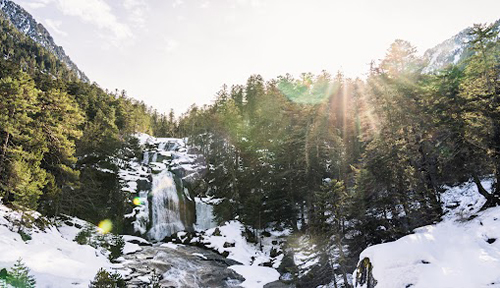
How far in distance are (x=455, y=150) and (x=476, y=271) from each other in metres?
9.85

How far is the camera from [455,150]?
16.0 meters

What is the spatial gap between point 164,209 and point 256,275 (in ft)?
60.6

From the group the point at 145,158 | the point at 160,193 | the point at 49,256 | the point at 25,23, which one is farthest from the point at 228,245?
the point at 25,23

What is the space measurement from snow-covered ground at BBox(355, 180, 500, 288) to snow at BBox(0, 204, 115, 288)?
526 inches

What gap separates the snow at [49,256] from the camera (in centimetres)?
1168

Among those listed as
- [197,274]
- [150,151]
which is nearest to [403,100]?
[197,274]

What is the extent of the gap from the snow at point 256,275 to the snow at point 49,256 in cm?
1047

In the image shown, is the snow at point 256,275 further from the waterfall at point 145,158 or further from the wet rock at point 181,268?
the waterfall at point 145,158

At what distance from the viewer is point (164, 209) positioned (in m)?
37.0

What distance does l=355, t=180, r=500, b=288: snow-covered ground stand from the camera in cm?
830

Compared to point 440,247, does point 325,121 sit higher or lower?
higher

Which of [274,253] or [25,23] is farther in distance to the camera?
[25,23]

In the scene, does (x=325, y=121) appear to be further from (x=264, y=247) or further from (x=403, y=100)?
(x=264, y=247)

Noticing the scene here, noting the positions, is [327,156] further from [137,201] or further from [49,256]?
[137,201]
